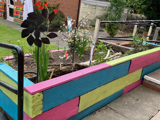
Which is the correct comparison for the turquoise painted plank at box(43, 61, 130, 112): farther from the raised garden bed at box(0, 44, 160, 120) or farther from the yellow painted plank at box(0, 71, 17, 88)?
the yellow painted plank at box(0, 71, 17, 88)

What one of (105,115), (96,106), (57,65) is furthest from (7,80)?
(105,115)

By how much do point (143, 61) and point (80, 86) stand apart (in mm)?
1474

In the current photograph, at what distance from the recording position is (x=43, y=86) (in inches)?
62.3

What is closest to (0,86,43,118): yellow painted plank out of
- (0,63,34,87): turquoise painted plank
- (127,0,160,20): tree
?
(0,63,34,87): turquoise painted plank

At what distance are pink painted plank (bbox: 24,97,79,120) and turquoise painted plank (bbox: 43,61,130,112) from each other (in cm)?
5

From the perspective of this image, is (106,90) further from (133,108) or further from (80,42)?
(80,42)

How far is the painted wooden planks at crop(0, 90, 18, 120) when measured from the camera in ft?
5.90

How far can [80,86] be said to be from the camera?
1.94 metres

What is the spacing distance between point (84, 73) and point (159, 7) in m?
10.6

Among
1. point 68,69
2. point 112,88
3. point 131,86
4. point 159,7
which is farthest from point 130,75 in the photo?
point 159,7

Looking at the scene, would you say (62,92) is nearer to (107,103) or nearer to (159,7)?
(107,103)

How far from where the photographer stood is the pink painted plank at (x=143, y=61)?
2728mm

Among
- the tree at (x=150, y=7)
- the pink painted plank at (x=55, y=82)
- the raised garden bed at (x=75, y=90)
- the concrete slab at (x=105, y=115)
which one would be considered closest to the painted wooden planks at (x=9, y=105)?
the raised garden bed at (x=75, y=90)

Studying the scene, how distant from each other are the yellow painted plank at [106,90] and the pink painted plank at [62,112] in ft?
0.37
